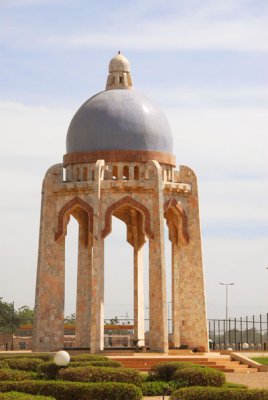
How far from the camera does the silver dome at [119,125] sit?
157 ft

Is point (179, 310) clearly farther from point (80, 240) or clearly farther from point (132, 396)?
point (132, 396)

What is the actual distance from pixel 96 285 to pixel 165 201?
586cm

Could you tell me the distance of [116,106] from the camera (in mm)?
47906

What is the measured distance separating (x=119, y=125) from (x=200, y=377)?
18.4 meters

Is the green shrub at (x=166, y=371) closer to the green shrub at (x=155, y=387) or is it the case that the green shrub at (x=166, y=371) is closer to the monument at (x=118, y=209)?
the green shrub at (x=155, y=387)

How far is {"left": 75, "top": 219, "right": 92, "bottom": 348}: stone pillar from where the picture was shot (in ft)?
167

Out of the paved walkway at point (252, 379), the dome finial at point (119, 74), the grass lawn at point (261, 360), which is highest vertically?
the dome finial at point (119, 74)

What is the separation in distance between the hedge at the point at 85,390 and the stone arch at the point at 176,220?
66.6 ft

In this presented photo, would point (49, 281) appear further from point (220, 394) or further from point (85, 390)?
point (220, 394)

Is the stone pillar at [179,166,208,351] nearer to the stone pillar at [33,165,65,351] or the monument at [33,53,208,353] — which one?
the monument at [33,53,208,353]

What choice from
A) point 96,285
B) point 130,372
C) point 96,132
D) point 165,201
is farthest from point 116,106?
point 130,372

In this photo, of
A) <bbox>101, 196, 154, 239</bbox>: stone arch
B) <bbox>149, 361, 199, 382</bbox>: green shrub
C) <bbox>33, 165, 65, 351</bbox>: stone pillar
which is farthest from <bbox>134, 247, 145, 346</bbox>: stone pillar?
<bbox>149, 361, 199, 382</bbox>: green shrub

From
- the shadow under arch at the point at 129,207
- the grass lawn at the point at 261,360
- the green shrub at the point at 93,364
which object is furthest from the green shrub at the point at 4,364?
the grass lawn at the point at 261,360

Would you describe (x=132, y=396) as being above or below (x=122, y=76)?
below
